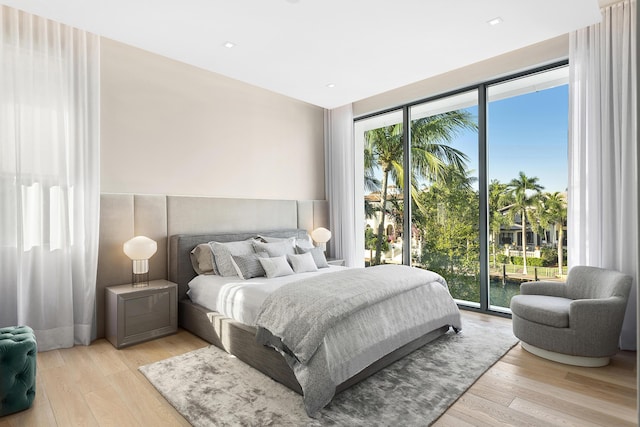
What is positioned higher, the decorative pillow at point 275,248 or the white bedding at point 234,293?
the decorative pillow at point 275,248

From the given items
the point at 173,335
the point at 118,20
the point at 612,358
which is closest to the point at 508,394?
the point at 612,358

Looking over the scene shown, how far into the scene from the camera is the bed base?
2.38 metres

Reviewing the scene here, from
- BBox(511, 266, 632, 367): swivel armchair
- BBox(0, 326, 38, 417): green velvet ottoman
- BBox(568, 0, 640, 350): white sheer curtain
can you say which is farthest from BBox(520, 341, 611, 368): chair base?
BBox(0, 326, 38, 417): green velvet ottoman

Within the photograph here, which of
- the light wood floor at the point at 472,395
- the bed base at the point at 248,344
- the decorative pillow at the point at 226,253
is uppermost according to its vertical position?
the decorative pillow at the point at 226,253

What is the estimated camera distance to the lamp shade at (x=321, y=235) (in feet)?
17.0

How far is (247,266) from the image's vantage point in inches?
139

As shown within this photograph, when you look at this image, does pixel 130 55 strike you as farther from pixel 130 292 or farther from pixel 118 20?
pixel 130 292

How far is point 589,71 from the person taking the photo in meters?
3.23

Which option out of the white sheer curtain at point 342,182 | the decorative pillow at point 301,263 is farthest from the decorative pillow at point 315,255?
the white sheer curtain at point 342,182

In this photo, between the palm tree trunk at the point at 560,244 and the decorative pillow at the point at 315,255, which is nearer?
the palm tree trunk at the point at 560,244

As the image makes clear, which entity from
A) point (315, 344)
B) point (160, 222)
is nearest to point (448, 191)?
point (315, 344)

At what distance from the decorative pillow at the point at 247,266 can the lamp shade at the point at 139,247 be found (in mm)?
809

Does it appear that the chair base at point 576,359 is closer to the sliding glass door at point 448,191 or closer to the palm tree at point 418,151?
the sliding glass door at point 448,191

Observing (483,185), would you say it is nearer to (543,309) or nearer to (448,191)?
(448,191)
